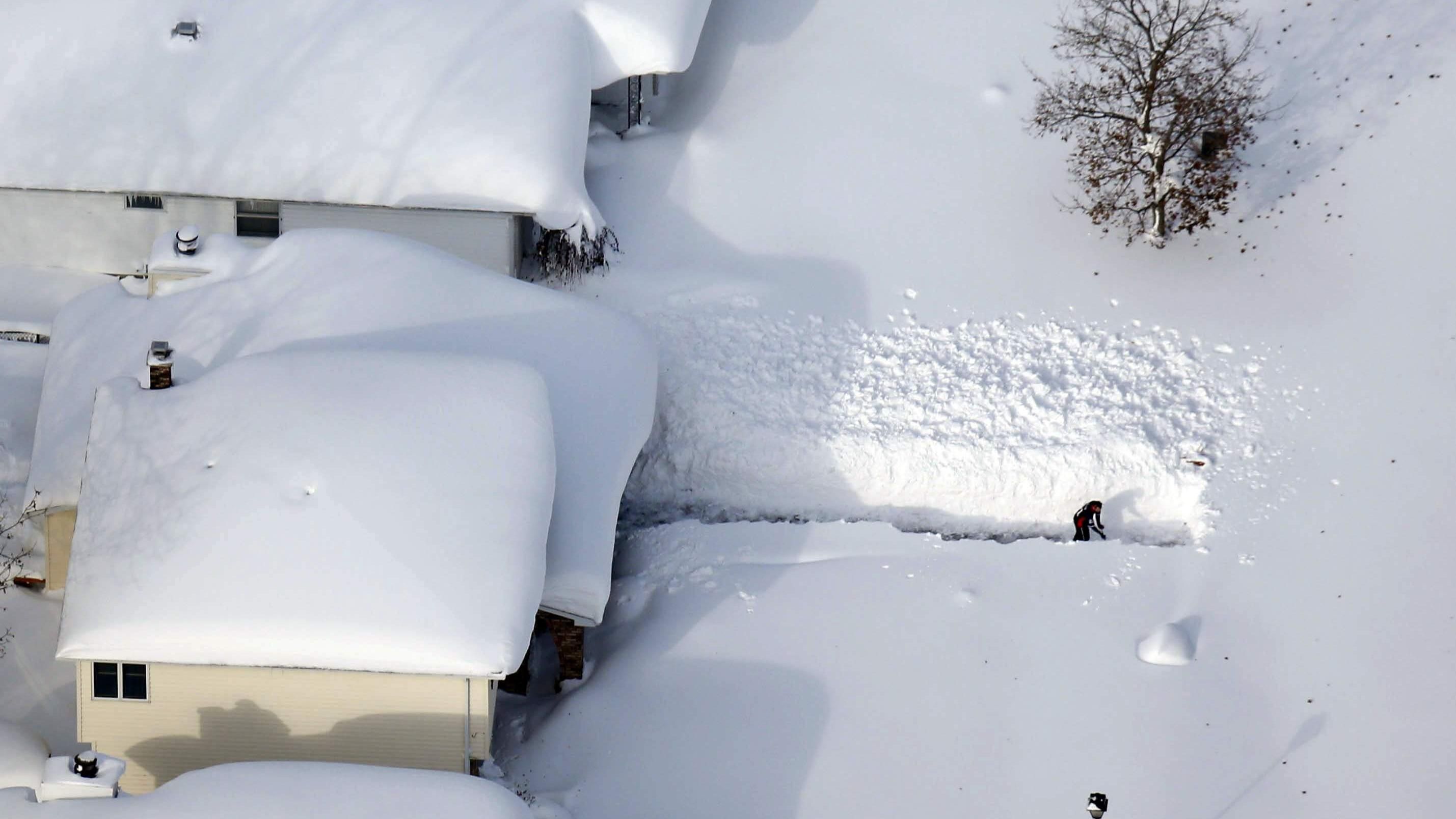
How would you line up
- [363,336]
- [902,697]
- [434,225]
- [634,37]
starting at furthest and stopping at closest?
[634,37] → [434,225] → [363,336] → [902,697]

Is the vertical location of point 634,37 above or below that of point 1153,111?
above

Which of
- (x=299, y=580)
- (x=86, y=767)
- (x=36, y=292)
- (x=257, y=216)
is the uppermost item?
(x=257, y=216)

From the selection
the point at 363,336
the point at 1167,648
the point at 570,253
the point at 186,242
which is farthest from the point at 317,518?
the point at 1167,648

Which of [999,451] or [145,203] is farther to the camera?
[145,203]

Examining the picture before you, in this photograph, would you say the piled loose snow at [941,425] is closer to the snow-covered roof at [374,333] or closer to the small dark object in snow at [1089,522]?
the small dark object in snow at [1089,522]

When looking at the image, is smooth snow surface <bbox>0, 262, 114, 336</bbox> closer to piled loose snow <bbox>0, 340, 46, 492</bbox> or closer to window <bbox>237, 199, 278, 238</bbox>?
piled loose snow <bbox>0, 340, 46, 492</bbox>

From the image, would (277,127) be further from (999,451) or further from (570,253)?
(999,451)

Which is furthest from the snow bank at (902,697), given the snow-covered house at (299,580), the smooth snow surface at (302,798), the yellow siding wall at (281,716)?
the smooth snow surface at (302,798)

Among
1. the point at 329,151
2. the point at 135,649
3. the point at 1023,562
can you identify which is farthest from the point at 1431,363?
the point at 135,649
